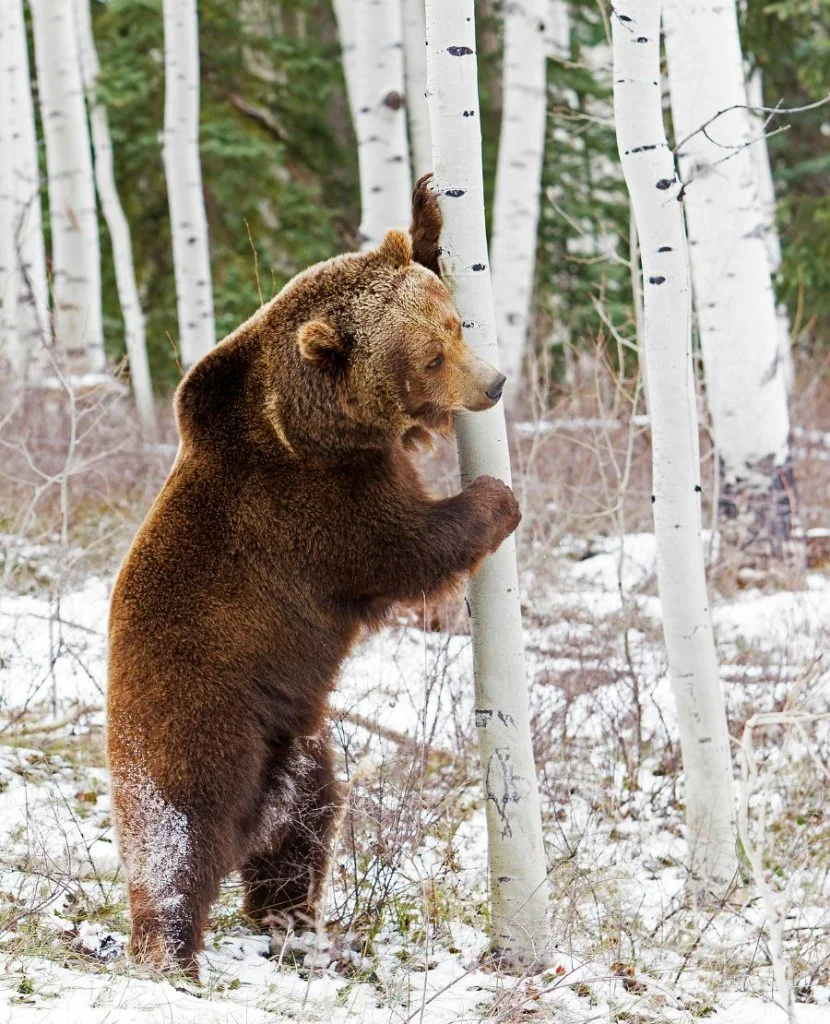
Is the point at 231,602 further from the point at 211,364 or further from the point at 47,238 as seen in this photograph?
the point at 47,238

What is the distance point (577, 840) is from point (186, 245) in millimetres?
8694

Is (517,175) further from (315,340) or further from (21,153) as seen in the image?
(315,340)

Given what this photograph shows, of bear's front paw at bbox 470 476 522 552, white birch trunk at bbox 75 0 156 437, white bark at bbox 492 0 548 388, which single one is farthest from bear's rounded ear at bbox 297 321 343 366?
white birch trunk at bbox 75 0 156 437

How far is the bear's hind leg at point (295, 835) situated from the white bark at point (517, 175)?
323 inches

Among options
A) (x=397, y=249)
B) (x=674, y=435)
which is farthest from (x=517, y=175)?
(x=397, y=249)

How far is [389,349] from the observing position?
341 centimetres

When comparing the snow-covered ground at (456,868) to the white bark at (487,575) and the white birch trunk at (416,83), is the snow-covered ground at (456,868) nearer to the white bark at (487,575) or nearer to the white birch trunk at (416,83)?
the white bark at (487,575)

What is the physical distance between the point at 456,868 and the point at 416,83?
1144 cm

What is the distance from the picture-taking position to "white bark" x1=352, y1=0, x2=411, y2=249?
7953 mm

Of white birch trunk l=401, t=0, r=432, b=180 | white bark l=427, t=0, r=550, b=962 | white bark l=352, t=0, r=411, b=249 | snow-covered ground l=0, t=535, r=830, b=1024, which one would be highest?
white birch trunk l=401, t=0, r=432, b=180

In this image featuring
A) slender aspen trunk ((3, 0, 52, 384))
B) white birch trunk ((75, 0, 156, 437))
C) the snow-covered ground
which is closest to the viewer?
the snow-covered ground

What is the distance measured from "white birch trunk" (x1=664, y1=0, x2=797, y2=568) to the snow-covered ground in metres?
1.60

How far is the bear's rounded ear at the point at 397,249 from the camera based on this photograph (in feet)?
11.1

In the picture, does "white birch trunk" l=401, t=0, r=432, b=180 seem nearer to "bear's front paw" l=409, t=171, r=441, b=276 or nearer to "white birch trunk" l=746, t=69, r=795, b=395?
"white birch trunk" l=746, t=69, r=795, b=395
